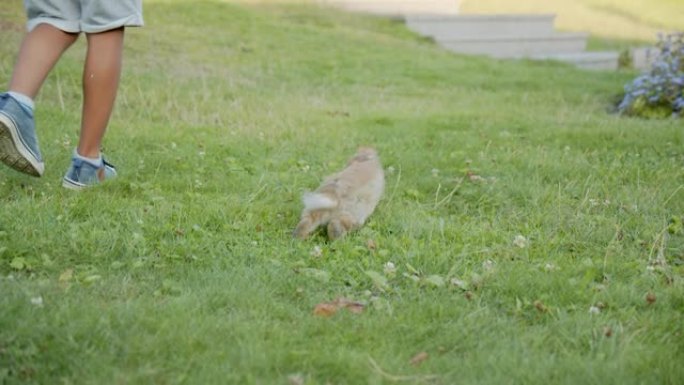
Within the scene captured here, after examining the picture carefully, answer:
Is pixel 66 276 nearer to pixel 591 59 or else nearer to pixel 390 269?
pixel 390 269

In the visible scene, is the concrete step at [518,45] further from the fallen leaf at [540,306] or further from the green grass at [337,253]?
the fallen leaf at [540,306]

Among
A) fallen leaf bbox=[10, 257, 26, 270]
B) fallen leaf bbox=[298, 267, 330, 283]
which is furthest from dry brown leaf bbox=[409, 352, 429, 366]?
fallen leaf bbox=[10, 257, 26, 270]

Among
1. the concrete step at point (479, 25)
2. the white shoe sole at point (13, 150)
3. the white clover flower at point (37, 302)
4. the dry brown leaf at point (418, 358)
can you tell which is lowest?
the concrete step at point (479, 25)

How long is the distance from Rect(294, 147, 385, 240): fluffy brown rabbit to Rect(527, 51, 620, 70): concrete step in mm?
10155

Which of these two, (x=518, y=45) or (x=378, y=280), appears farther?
(x=518, y=45)

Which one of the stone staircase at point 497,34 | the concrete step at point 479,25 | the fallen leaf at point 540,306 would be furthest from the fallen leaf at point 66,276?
the concrete step at point 479,25

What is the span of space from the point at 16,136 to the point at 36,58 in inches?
16.6

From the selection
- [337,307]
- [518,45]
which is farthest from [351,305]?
[518,45]

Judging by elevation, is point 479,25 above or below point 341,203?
below

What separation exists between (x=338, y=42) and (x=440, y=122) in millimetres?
5334

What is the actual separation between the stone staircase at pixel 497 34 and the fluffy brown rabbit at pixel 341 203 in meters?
10.4

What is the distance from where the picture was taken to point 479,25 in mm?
14461

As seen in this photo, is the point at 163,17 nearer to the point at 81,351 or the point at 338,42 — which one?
the point at 338,42

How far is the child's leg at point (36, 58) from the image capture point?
11.3 feet
